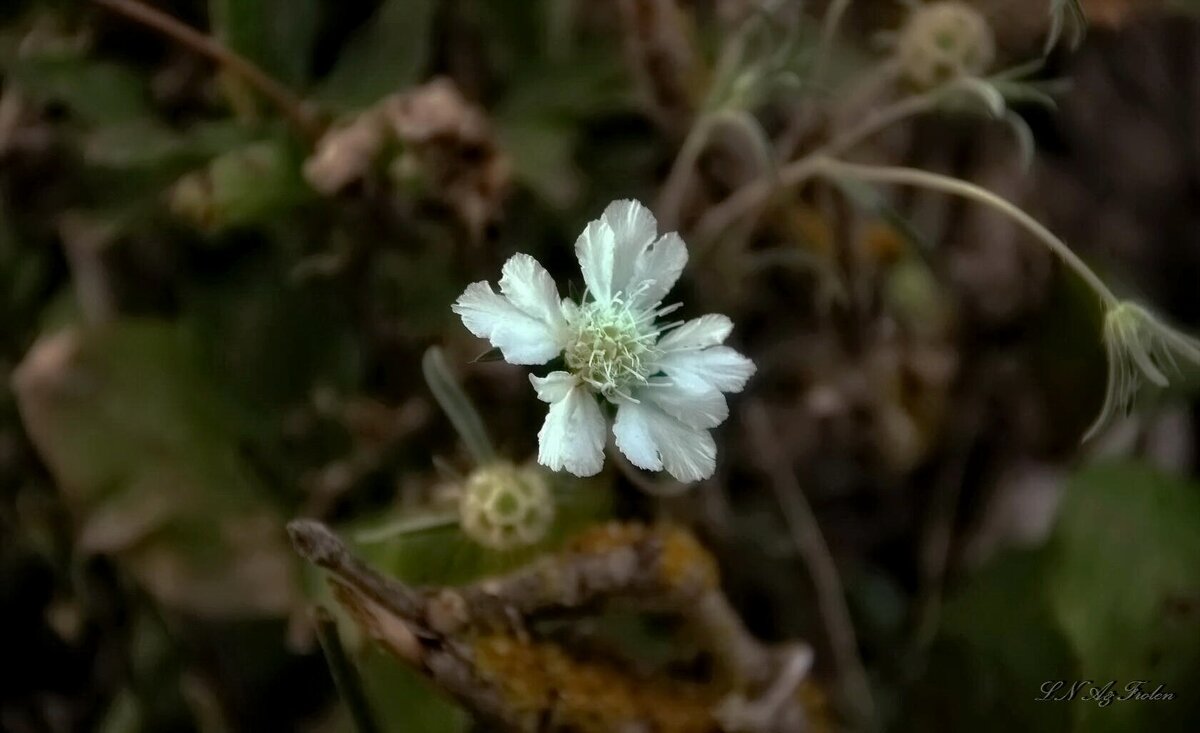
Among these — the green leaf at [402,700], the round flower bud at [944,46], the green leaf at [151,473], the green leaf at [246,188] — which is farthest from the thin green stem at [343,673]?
the round flower bud at [944,46]

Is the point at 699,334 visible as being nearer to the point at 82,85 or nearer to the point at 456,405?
the point at 456,405

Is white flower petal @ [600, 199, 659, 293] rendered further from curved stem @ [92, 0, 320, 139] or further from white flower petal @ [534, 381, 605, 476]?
curved stem @ [92, 0, 320, 139]

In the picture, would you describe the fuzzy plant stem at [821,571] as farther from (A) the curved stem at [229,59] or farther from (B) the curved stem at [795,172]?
(A) the curved stem at [229,59]

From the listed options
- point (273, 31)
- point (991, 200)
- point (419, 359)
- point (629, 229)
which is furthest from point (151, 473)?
point (991, 200)

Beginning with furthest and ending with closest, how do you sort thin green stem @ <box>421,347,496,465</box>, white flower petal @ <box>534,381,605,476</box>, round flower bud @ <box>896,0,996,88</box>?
round flower bud @ <box>896,0,996,88</box>
thin green stem @ <box>421,347,496,465</box>
white flower petal @ <box>534,381,605,476</box>

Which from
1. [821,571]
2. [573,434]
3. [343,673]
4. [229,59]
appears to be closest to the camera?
[573,434]

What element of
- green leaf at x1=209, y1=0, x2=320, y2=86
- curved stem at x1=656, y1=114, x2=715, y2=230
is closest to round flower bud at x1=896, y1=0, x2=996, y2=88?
curved stem at x1=656, y1=114, x2=715, y2=230

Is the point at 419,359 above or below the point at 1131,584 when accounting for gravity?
above
